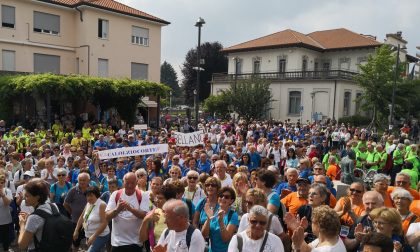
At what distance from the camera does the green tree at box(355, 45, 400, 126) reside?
30.4 m

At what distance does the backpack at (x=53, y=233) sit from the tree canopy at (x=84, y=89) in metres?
18.7

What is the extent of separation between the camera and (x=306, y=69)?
139 feet

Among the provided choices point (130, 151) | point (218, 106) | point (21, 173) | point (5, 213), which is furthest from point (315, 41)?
point (5, 213)

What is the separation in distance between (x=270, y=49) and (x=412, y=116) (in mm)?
16957

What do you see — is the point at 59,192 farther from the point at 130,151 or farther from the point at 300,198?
the point at 300,198

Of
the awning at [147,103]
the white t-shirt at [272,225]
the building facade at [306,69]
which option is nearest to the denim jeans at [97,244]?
the white t-shirt at [272,225]

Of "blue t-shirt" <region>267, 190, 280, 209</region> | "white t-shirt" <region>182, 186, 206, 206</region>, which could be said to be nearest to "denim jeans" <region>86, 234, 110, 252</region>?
"white t-shirt" <region>182, 186, 206, 206</region>

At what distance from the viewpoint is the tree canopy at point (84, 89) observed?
69.5 feet

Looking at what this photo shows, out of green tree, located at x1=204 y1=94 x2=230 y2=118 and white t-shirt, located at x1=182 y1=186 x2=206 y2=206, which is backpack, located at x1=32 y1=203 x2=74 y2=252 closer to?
white t-shirt, located at x1=182 y1=186 x2=206 y2=206

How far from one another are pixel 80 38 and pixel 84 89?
9.62m

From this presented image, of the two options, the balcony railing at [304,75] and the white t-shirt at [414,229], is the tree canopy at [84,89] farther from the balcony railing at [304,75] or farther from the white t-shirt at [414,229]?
the white t-shirt at [414,229]

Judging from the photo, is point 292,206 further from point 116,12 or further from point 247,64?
point 247,64

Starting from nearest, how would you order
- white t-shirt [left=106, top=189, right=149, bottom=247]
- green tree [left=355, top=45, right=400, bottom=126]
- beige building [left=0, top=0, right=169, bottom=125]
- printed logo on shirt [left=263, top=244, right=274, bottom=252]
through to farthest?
printed logo on shirt [left=263, top=244, right=274, bottom=252]
white t-shirt [left=106, top=189, right=149, bottom=247]
beige building [left=0, top=0, right=169, bottom=125]
green tree [left=355, top=45, right=400, bottom=126]

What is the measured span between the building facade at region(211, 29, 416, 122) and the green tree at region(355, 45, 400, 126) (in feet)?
11.9
